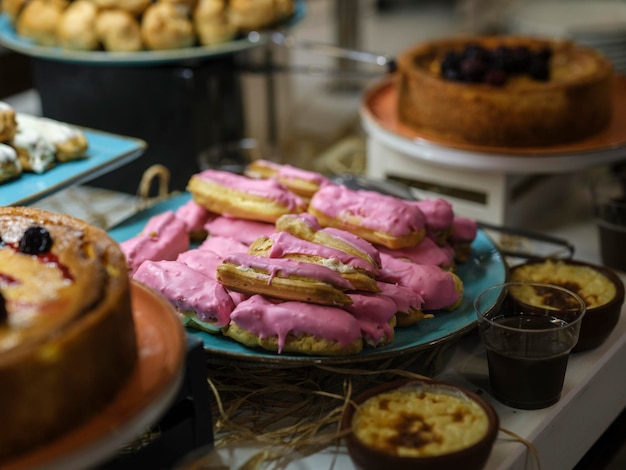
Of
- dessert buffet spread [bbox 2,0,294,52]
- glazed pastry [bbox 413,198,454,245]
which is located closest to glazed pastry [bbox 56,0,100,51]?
dessert buffet spread [bbox 2,0,294,52]

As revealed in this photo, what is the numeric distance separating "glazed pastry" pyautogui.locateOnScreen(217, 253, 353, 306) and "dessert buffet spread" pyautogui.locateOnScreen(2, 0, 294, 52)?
35.0 inches

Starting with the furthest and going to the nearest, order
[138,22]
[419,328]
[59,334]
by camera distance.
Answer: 1. [138,22]
2. [419,328]
3. [59,334]

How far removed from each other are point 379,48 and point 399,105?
143cm

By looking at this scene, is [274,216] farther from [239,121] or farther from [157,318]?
[239,121]

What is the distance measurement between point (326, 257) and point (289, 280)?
65 mm

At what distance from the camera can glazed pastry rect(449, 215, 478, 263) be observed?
1.24m

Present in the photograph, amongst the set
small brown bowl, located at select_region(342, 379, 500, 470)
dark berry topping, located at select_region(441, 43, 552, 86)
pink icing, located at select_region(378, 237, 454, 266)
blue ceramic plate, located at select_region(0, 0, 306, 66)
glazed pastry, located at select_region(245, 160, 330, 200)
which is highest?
blue ceramic plate, located at select_region(0, 0, 306, 66)

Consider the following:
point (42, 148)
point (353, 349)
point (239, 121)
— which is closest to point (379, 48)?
point (239, 121)

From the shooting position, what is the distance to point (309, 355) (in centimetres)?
96

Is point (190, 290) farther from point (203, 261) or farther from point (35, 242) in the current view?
point (35, 242)

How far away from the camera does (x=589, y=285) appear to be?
1205 mm

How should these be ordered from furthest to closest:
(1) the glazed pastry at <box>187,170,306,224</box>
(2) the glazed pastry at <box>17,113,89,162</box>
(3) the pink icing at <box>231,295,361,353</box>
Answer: (2) the glazed pastry at <box>17,113,89,162</box>
(1) the glazed pastry at <box>187,170,306,224</box>
(3) the pink icing at <box>231,295,361,353</box>

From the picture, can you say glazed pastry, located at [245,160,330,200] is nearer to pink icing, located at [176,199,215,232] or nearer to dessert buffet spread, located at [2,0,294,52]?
pink icing, located at [176,199,215,232]

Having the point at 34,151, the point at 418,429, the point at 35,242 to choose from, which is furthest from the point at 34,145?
the point at 418,429
